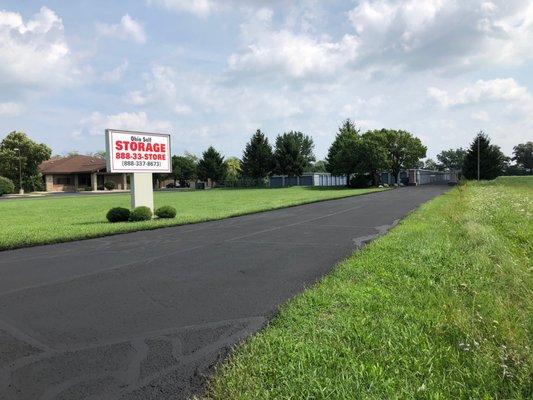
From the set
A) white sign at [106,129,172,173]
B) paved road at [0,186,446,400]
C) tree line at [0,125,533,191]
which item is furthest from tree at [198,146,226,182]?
paved road at [0,186,446,400]

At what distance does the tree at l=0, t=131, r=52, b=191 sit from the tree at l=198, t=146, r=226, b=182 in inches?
1049

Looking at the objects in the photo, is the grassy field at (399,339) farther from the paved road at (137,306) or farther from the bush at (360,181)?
the bush at (360,181)

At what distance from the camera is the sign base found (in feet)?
58.1

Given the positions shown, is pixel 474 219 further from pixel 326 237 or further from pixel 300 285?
pixel 300 285

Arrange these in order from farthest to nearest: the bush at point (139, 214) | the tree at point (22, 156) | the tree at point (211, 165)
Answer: the tree at point (211, 165) < the tree at point (22, 156) < the bush at point (139, 214)

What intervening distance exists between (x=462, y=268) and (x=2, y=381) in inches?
241

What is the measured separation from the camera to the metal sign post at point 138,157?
1708cm

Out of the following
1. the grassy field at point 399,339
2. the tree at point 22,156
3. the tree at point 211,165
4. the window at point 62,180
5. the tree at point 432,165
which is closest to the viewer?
the grassy field at point 399,339

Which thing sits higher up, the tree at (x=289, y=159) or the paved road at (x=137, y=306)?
the tree at (x=289, y=159)

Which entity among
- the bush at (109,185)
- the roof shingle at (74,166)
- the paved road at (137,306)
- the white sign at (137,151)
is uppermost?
the roof shingle at (74,166)

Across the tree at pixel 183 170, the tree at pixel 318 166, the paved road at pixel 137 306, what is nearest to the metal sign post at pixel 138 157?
the paved road at pixel 137 306

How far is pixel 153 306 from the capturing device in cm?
564

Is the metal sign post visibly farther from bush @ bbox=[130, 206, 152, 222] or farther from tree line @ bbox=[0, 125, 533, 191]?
tree line @ bbox=[0, 125, 533, 191]

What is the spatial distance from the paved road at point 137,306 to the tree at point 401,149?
64391mm
